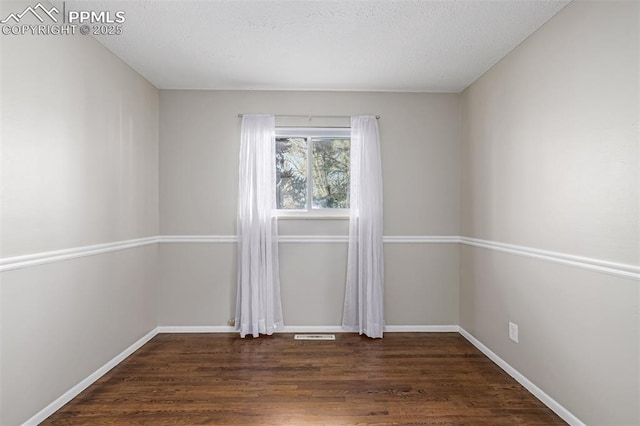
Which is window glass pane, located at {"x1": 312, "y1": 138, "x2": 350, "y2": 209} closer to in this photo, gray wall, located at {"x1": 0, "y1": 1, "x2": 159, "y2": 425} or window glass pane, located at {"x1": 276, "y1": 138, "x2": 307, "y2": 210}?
window glass pane, located at {"x1": 276, "y1": 138, "x2": 307, "y2": 210}

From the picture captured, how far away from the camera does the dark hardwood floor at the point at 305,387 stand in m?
2.06

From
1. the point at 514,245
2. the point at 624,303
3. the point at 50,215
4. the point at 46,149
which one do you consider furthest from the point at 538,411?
the point at 46,149

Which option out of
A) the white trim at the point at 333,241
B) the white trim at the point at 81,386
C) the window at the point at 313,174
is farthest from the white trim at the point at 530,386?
the white trim at the point at 81,386

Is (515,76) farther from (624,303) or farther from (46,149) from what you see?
(46,149)

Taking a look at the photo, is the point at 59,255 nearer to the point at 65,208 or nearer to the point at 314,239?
the point at 65,208

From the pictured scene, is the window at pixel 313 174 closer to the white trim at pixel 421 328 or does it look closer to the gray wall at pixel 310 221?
the gray wall at pixel 310 221

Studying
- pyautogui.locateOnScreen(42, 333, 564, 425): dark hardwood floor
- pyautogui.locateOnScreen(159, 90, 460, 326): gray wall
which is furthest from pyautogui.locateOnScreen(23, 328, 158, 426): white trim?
pyautogui.locateOnScreen(159, 90, 460, 326): gray wall

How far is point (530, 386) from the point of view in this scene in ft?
7.75

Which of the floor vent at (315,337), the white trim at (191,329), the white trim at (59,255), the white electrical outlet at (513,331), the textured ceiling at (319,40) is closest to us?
the white trim at (59,255)

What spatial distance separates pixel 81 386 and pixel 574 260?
3.20 metres

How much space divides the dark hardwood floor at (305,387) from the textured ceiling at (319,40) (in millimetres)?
2432

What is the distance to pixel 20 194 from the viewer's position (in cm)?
184

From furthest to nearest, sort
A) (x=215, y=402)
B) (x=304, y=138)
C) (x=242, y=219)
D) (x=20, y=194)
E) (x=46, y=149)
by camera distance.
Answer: (x=304, y=138), (x=242, y=219), (x=215, y=402), (x=46, y=149), (x=20, y=194)

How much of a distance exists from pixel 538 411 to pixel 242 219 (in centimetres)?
269
